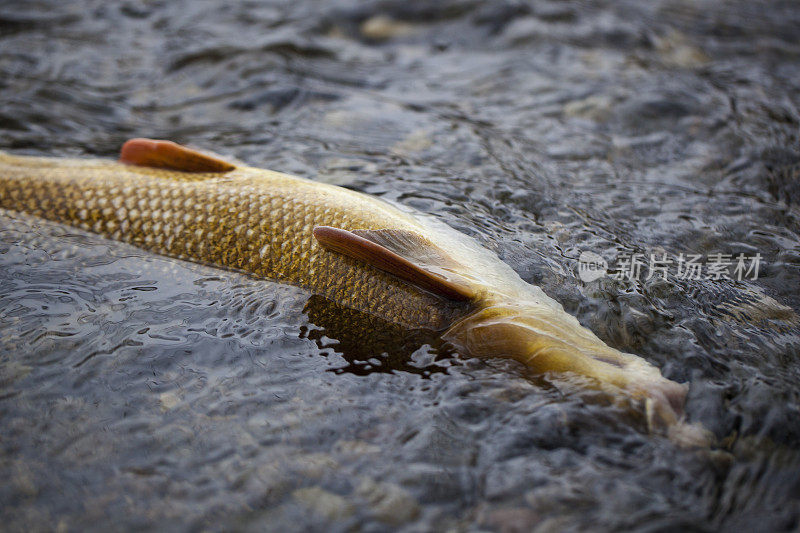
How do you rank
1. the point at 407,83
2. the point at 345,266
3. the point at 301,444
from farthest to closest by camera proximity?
the point at 407,83 < the point at 345,266 < the point at 301,444

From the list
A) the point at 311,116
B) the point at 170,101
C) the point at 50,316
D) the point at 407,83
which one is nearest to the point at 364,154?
the point at 311,116

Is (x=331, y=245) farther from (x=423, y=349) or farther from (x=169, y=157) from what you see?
(x=169, y=157)

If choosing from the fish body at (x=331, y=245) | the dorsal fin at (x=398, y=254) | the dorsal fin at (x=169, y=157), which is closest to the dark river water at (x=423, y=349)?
the fish body at (x=331, y=245)

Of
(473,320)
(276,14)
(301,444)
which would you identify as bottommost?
(301,444)

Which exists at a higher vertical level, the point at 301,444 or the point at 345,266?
the point at 345,266

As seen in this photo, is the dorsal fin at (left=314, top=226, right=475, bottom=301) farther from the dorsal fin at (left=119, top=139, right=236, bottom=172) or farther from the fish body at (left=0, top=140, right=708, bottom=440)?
the dorsal fin at (left=119, top=139, right=236, bottom=172)

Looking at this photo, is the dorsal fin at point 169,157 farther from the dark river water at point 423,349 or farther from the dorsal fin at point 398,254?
the dorsal fin at point 398,254

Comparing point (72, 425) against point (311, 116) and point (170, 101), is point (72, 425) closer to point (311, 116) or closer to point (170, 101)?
point (311, 116)
